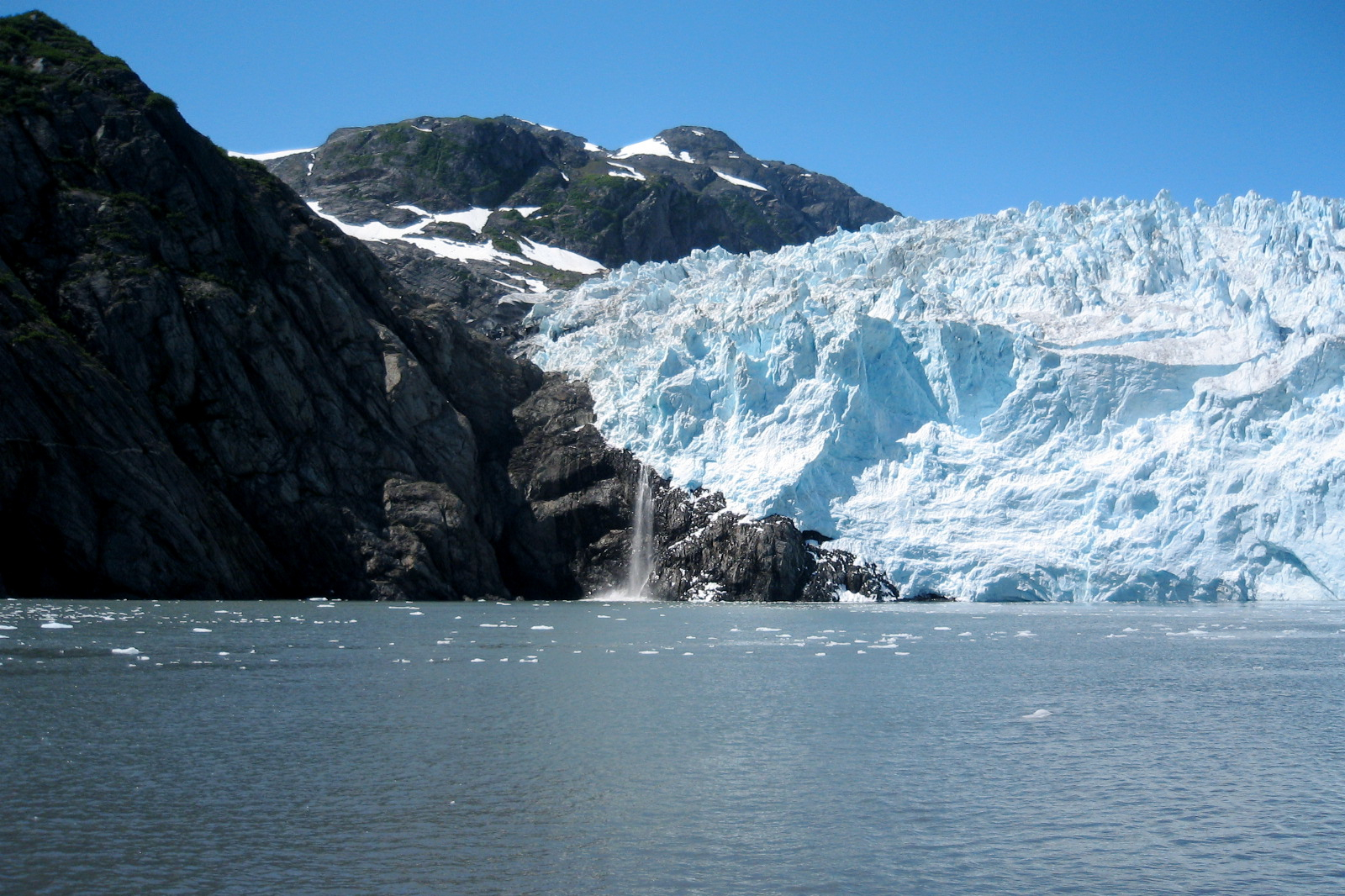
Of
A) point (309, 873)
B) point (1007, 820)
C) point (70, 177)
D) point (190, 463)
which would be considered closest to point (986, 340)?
point (190, 463)

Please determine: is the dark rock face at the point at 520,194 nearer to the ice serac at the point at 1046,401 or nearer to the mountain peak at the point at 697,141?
the mountain peak at the point at 697,141

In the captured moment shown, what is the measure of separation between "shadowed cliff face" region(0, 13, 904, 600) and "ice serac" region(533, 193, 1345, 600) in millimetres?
4269

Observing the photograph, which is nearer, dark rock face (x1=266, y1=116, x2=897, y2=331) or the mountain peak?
dark rock face (x1=266, y1=116, x2=897, y2=331)

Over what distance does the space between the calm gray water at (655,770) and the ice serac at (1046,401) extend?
18.6 metres

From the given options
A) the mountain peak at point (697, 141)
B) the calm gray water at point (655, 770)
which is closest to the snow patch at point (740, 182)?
the mountain peak at point (697, 141)

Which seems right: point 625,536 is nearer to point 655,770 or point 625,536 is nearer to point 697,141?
point 655,770

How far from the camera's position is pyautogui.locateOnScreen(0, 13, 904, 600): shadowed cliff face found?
33062 mm

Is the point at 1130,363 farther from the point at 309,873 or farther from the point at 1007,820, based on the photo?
the point at 309,873

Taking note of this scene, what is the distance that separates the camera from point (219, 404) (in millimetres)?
38938

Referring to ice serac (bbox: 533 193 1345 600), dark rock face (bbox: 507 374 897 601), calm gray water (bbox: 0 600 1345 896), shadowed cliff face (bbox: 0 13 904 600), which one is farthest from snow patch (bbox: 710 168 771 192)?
calm gray water (bbox: 0 600 1345 896)

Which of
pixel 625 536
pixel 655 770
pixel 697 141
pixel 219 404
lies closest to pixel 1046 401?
pixel 625 536

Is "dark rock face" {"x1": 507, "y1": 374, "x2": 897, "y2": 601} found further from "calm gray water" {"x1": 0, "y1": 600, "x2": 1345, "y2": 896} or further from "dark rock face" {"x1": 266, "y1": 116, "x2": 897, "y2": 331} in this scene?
"dark rock face" {"x1": 266, "y1": 116, "x2": 897, "y2": 331}

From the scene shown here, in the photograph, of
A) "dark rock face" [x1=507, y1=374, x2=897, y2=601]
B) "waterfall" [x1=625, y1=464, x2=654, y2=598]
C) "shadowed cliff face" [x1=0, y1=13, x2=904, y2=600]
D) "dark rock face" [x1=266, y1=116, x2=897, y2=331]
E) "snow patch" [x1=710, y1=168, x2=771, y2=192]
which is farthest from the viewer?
"snow patch" [x1=710, y1=168, x2=771, y2=192]

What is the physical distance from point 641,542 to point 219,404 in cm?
1673
